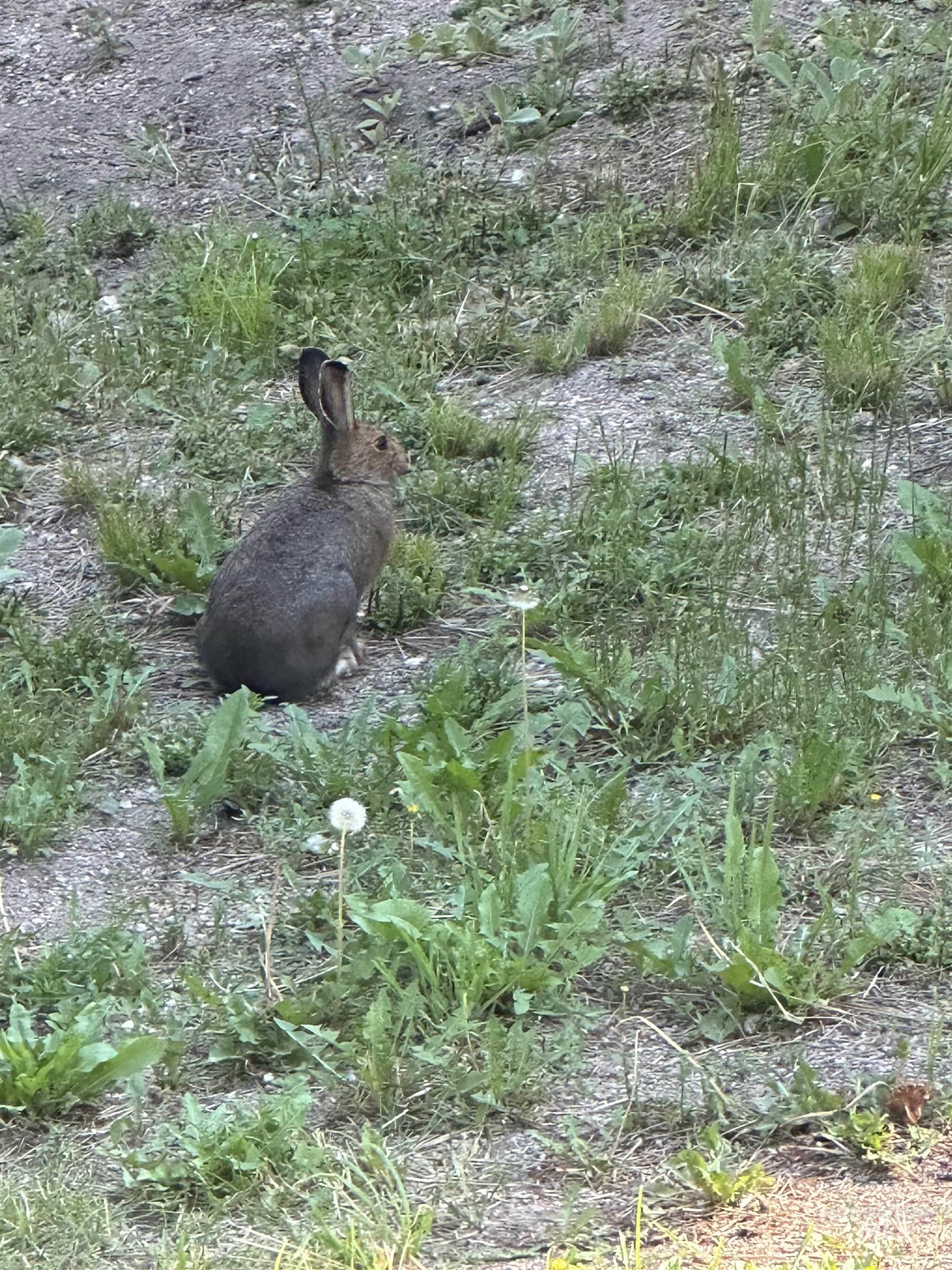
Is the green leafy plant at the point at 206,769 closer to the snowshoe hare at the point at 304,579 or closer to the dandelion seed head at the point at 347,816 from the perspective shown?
the snowshoe hare at the point at 304,579

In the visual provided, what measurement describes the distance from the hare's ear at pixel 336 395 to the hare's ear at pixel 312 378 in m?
0.02

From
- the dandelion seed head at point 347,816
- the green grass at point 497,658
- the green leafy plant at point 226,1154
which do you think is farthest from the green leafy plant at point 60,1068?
the dandelion seed head at point 347,816

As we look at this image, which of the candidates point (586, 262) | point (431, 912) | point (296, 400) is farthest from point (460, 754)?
point (586, 262)

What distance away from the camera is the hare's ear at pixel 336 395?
670cm

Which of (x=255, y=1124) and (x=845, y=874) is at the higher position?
(x=255, y=1124)

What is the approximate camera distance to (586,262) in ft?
28.0

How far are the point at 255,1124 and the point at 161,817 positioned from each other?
1709 millimetres

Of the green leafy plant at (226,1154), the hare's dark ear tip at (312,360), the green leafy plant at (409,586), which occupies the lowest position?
the green leafy plant at (409,586)

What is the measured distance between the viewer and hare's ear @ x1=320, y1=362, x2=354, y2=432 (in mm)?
6695

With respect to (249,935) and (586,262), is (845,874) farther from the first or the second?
(586,262)

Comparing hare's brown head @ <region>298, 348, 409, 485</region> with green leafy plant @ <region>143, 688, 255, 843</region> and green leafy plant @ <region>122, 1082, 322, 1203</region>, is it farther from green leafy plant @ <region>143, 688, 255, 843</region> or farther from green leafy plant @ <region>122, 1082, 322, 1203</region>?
green leafy plant @ <region>122, 1082, 322, 1203</region>

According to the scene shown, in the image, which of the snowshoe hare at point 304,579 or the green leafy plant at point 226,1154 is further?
the snowshoe hare at point 304,579

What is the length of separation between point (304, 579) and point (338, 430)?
2.95 feet

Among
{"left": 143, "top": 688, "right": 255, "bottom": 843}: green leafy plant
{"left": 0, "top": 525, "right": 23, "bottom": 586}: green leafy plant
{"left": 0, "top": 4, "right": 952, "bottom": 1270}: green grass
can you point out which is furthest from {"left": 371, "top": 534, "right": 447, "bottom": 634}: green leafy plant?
{"left": 0, "top": 525, "right": 23, "bottom": 586}: green leafy plant
